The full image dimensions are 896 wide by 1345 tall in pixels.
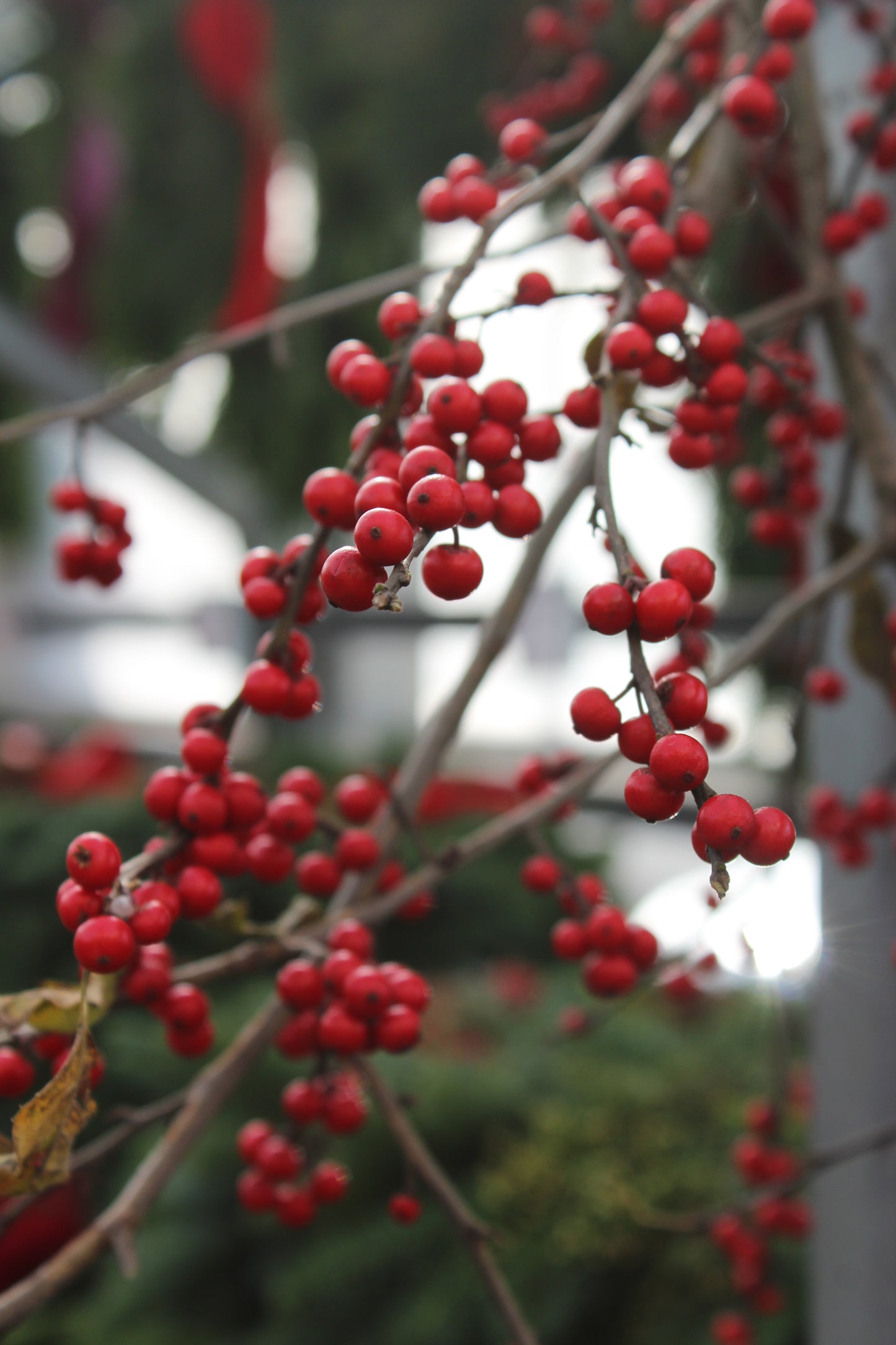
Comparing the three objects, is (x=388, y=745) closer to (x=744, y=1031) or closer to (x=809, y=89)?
(x=744, y=1031)

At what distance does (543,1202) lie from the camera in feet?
2.52

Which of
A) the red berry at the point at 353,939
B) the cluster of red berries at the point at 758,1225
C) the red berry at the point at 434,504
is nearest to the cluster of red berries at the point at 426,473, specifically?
the red berry at the point at 434,504

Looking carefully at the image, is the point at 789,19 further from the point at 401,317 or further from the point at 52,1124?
the point at 52,1124

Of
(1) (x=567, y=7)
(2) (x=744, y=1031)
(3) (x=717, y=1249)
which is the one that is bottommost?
(3) (x=717, y=1249)

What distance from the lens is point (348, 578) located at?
0.21 metres

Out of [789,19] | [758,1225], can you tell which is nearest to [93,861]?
[789,19]

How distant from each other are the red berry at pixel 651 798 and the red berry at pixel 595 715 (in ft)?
0.04

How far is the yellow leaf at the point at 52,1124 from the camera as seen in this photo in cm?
26

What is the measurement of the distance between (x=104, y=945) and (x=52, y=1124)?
0.05 meters

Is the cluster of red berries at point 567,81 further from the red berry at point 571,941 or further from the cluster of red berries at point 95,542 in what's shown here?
the red berry at point 571,941

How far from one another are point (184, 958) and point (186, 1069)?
34cm

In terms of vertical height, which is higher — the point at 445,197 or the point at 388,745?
the point at 388,745

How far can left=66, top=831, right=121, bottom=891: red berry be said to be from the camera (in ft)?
0.87

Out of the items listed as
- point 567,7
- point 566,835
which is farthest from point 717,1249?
point 567,7
